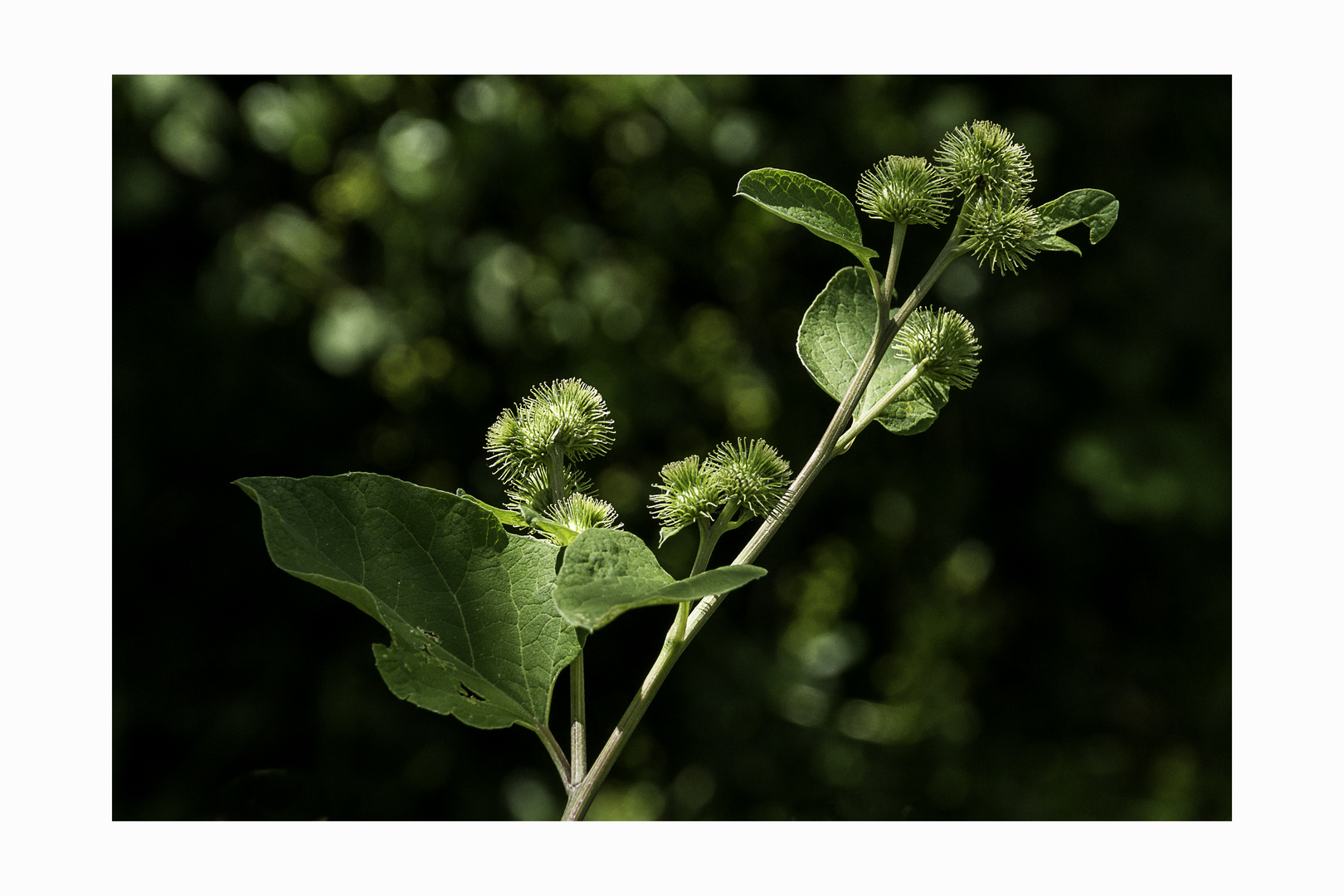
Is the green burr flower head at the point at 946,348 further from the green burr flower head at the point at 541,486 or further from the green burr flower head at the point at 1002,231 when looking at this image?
the green burr flower head at the point at 541,486

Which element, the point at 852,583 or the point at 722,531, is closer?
the point at 722,531

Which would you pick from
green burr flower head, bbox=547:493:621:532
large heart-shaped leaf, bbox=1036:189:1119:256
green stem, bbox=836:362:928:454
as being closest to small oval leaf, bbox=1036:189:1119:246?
large heart-shaped leaf, bbox=1036:189:1119:256

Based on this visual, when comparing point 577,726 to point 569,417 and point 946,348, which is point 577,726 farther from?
point 946,348

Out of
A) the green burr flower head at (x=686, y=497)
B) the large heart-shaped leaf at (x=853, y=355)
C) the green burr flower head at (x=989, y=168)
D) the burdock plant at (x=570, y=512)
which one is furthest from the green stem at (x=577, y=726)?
the green burr flower head at (x=989, y=168)

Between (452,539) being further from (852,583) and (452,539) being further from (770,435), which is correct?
(852,583)

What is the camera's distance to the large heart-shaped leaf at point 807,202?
531 millimetres

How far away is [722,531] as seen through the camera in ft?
1.92

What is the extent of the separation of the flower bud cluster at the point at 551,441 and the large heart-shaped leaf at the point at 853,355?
15 centimetres

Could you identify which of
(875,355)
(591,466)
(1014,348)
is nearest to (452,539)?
(875,355)

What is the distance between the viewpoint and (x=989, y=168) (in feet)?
1.81

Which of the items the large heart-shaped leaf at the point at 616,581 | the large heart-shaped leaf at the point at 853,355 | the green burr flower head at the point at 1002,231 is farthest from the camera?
the large heart-shaped leaf at the point at 853,355

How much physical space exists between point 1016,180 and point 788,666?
1.81 meters

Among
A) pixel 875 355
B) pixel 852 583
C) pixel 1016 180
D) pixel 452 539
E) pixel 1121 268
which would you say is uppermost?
pixel 1121 268

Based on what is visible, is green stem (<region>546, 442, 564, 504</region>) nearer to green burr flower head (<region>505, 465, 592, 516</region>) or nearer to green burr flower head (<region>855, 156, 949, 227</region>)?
green burr flower head (<region>505, 465, 592, 516</region>)
